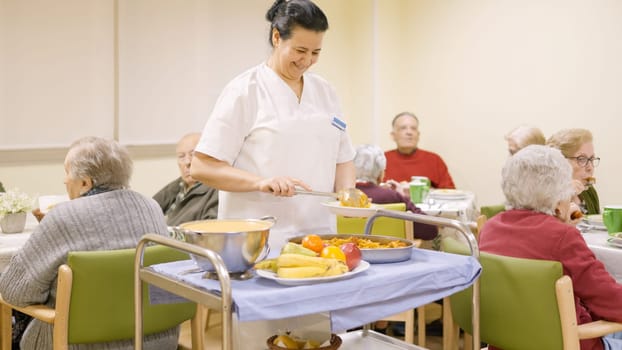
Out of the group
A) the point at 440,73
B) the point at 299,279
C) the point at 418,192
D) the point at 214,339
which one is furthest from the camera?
the point at 440,73

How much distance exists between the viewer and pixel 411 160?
18.0 ft

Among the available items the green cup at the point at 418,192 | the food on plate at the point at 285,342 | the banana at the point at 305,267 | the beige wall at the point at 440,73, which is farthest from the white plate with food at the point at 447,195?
the banana at the point at 305,267

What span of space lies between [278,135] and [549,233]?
0.78 meters

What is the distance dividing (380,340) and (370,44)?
4166 millimetres

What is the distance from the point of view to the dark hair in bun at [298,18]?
77.2 inches

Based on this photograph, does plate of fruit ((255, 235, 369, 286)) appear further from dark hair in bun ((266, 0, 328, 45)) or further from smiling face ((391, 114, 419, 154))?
smiling face ((391, 114, 419, 154))

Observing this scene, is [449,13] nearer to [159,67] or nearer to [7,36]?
[159,67]

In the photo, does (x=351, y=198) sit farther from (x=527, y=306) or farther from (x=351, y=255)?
(x=527, y=306)

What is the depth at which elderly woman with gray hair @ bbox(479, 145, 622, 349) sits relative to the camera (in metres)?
1.94

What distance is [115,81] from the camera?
14.7 ft

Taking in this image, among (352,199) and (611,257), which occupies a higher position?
(352,199)

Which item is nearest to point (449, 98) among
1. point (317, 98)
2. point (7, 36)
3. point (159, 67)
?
point (159, 67)

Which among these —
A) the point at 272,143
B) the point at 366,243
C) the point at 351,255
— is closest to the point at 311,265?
the point at 351,255

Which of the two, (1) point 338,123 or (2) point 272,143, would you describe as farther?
(1) point 338,123
